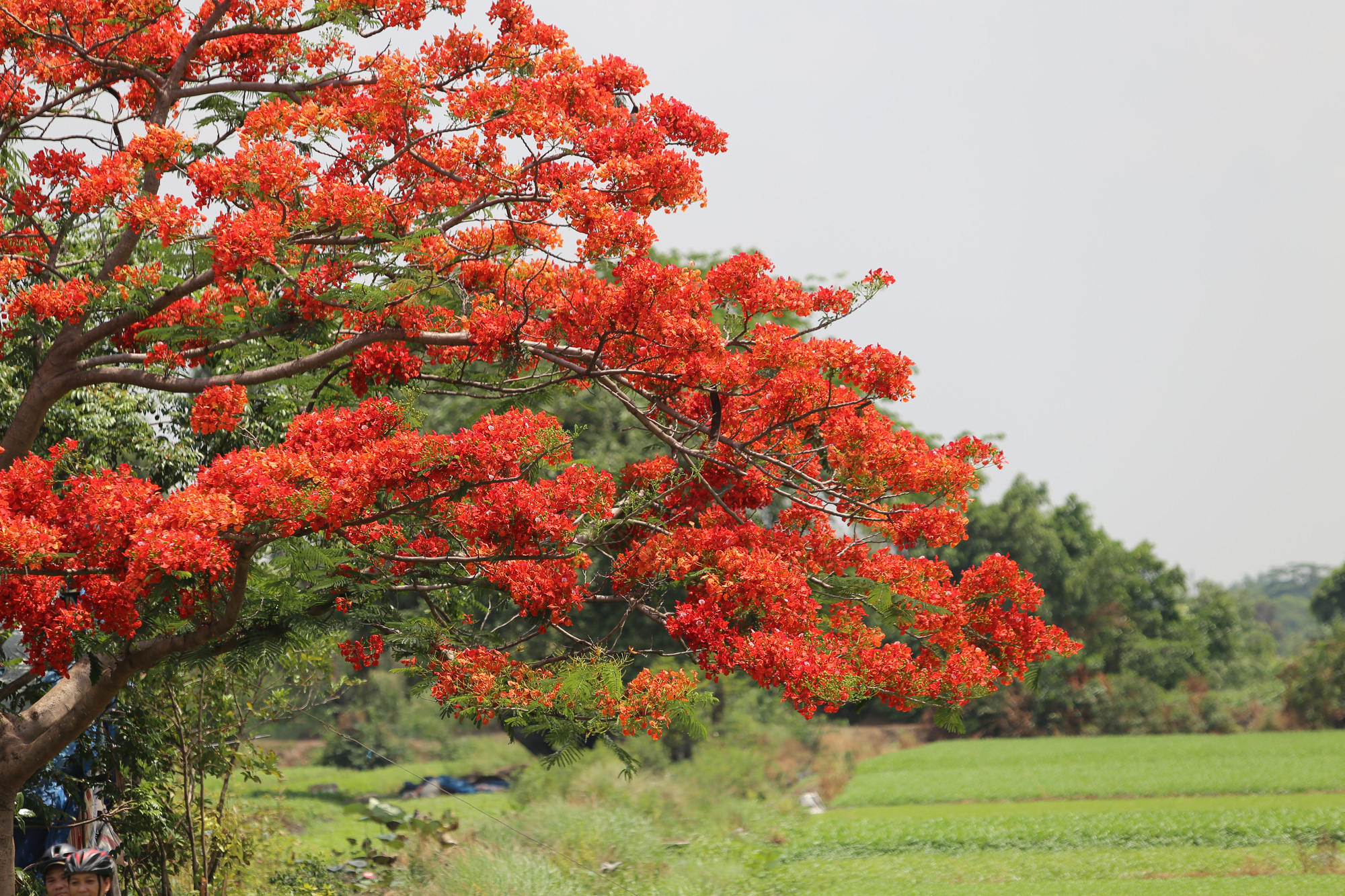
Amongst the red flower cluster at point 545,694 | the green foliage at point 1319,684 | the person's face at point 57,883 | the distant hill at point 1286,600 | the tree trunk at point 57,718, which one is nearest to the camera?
the red flower cluster at point 545,694

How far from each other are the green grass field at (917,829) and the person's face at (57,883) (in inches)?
135

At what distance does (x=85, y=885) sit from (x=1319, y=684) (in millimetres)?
31931

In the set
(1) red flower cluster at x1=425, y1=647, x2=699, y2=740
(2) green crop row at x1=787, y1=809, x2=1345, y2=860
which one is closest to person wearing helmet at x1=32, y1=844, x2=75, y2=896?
(1) red flower cluster at x1=425, y1=647, x2=699, y2=740

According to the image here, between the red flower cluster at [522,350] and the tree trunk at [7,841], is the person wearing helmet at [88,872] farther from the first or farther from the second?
the red flower cluster at [522,350]

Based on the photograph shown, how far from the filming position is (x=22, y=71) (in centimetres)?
838

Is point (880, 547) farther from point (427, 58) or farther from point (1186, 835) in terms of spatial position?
point (1186, 835)

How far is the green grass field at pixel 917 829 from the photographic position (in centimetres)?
1268

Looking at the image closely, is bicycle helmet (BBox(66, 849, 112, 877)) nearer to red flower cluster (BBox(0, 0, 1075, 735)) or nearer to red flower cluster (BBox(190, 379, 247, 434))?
red flower cluster (BBox(0, 0, 1075, 735))

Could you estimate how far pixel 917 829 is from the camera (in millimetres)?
17688

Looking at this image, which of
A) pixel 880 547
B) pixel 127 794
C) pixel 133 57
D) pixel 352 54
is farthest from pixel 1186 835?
pixel 133 57

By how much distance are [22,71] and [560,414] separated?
1625 cm

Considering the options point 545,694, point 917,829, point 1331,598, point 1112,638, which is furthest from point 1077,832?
point 1331,598

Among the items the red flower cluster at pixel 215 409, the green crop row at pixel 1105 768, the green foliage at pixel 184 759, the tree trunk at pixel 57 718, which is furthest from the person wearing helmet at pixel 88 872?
the green crop row at pixel 1105 768

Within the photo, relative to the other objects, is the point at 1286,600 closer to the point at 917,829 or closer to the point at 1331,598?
the point at 1331,598
